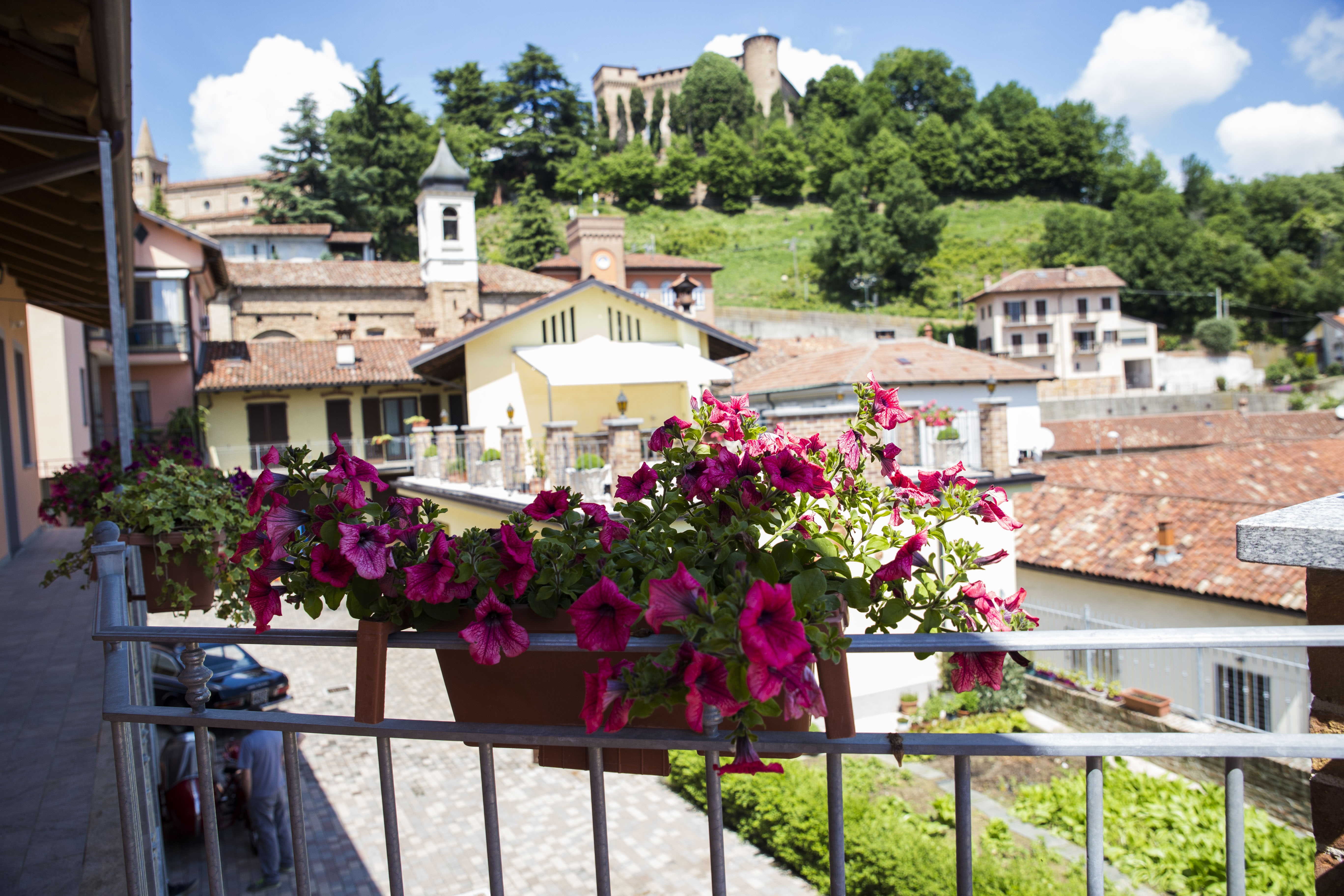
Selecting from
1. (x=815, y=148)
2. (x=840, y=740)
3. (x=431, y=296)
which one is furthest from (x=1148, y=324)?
(x=840, y=740)

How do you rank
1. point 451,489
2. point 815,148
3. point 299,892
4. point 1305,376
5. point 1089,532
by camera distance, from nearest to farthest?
point 299,892 < point 1089,532 < point 451,489 < point 1305,376 < point 815,148

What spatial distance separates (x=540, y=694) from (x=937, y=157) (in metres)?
84.2

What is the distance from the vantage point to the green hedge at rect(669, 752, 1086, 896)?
7270mm

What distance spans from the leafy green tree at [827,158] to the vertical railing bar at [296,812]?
77.8m

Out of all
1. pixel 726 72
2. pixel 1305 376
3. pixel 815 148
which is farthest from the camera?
pixel 726 72

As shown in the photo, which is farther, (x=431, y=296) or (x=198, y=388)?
(x=431, y=296)

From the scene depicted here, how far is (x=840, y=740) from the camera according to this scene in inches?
58.8

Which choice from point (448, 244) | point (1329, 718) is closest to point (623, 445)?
point (1329, 718)

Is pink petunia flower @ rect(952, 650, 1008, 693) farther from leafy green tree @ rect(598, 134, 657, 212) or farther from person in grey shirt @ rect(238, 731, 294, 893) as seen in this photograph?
leafy green tree @ rect(598, 134, 657, 212)

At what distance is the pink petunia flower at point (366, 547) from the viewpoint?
149 cm

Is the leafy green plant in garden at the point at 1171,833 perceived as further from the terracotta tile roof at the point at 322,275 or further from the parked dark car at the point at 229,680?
the terracotta tile roof at the point at 322,275

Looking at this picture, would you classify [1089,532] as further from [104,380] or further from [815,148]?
[815,148]

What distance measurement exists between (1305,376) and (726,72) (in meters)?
62.7

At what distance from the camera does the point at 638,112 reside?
311 ft
